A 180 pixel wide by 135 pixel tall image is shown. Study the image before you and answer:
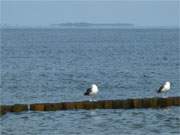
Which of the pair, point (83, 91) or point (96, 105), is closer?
point (96, 105)

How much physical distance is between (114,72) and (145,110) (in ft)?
86.5

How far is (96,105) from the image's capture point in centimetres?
3162

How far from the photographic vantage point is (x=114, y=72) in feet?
191

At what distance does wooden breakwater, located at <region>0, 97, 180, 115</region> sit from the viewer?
30.9 metres

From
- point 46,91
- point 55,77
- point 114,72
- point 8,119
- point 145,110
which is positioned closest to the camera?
point 8,119

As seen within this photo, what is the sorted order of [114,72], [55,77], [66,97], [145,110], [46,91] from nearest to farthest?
[145,110]
[66,97]
[46,91]
[55,77]
[114,72]

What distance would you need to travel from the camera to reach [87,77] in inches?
2108

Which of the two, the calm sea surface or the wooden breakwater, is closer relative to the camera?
the calm sea surface

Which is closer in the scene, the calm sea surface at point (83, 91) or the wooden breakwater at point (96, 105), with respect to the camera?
the calm sea surface at point (83, 91)

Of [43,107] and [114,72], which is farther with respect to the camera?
[114,72]

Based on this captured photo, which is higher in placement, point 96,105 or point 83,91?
point 83,91

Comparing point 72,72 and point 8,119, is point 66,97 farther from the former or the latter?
point 72,72

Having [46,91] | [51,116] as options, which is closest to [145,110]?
[51,116]

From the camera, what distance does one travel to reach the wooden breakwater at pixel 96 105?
30.9 metres
